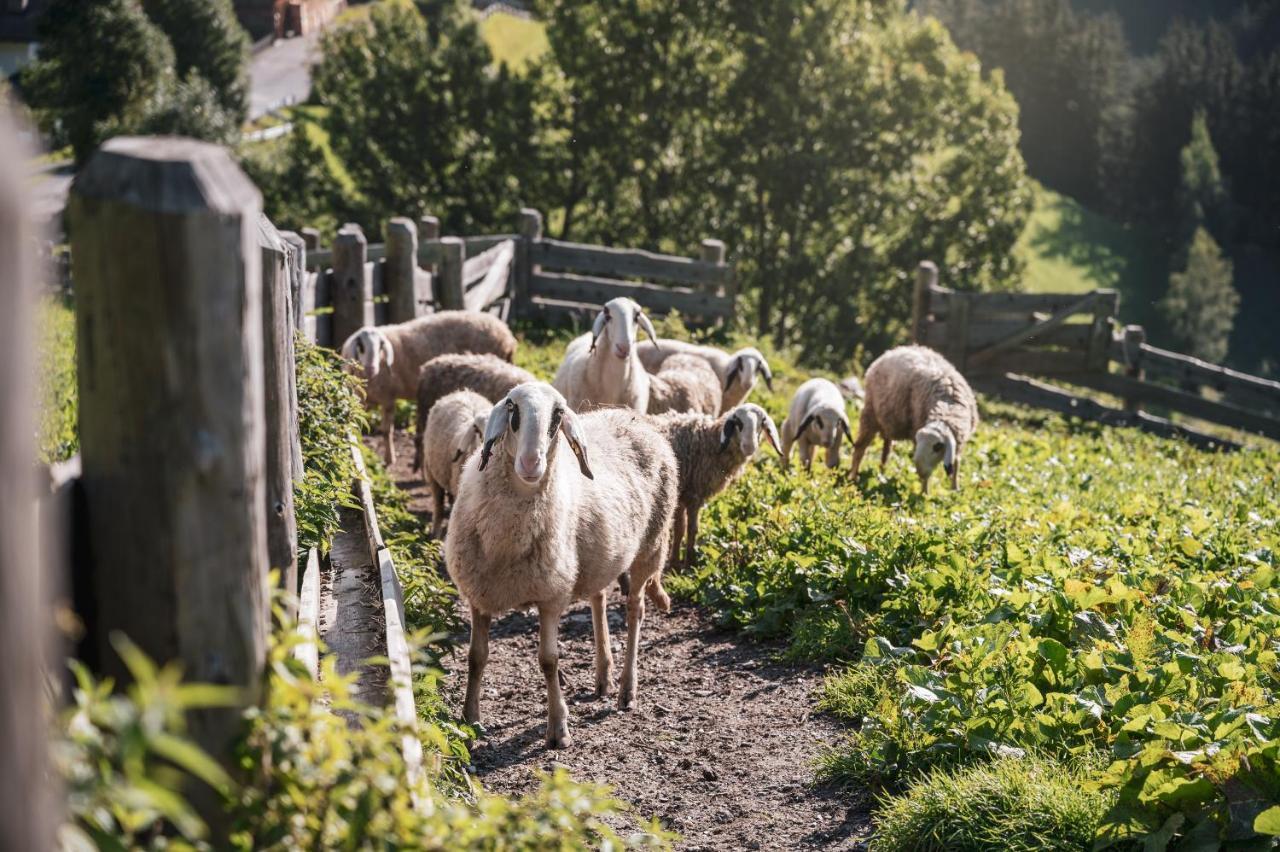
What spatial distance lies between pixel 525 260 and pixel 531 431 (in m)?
12.1

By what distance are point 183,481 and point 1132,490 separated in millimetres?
9706

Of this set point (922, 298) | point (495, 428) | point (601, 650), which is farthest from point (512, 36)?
point (495, 428)

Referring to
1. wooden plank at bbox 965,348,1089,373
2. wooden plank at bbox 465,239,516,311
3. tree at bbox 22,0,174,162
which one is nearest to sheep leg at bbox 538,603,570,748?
wooden plank at bbox 465,239,516,311

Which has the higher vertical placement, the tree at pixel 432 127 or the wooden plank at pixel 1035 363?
the tree at pixel 432 127

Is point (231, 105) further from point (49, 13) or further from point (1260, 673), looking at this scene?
point (1260, 673)

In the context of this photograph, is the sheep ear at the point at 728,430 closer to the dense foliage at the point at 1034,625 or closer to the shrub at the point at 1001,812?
the dense foliage at the point at 1034,625

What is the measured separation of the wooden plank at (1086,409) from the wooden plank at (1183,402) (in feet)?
0.89

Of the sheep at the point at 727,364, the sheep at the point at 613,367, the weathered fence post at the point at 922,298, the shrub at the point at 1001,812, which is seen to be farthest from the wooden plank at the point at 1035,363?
the shrub at the point at 1001,812

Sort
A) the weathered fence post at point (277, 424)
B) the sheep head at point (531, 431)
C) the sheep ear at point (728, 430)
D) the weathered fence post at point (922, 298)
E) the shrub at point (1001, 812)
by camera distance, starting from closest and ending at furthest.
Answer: the weathered fence post at point (277, 424)
the shrub at point (1001, 812)
the sheep head at point (531, 431)
the sheep ear at point (728, 430)
the weathered fence post at point (922, 298)

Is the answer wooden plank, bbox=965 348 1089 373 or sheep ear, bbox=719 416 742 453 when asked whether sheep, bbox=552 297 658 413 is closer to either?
sheep ear, bbox=719 416 742 453

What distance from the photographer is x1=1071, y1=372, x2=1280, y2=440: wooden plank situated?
1792cm

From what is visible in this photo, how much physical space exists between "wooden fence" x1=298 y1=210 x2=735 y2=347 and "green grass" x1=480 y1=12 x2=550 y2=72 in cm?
3429

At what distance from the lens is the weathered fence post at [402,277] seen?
12.1 meters

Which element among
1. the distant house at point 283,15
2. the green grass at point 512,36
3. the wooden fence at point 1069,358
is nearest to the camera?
the wooden fence at point 1069,358
